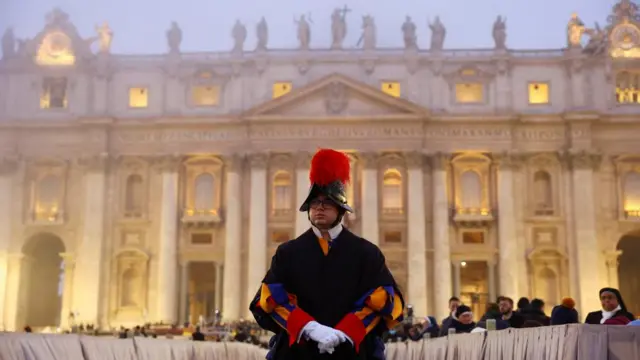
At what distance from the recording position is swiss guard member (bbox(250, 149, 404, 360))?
21.0 ft

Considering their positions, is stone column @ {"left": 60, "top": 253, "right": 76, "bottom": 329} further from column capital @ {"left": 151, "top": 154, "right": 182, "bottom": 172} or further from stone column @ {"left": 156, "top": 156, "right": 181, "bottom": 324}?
column capital @ {"left": 151, "top": 154, "right": 182, "bottom": 172}

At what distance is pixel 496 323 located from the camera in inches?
606

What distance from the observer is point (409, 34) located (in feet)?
156

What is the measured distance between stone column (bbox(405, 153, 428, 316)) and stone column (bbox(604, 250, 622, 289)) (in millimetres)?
8815

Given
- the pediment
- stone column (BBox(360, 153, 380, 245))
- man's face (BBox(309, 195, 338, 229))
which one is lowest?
man's face (BBox(309, 195, 338, 229))

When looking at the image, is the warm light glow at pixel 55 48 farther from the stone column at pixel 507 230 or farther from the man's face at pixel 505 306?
Answer: the man's face at pixel 505 306

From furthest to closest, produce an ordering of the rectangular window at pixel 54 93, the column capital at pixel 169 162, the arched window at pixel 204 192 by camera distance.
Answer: the rectangular window at pixel 54 93 < the arched window at pixel 204 192 < the column capital at pixel 169 162

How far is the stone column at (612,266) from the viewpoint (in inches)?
1759

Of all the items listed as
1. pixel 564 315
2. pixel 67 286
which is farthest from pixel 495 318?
pixel 67 286

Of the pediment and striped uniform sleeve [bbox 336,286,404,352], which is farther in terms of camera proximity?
the pediment

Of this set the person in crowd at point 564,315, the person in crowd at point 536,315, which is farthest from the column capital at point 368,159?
the person in crowd at point 564,315

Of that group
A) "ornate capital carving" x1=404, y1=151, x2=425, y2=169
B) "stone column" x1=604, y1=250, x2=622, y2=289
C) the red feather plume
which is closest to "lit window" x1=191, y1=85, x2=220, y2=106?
"ornate capital carving" x1=404, y1=151, x2=425, y2=169

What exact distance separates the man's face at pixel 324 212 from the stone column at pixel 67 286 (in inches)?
1605

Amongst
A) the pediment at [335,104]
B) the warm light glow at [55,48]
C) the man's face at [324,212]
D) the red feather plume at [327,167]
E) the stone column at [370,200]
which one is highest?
the warm light glow at [55,48]
